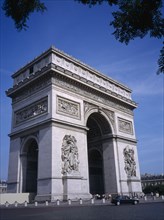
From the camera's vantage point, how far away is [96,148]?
3212cm

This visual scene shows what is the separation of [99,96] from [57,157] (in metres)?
11.3

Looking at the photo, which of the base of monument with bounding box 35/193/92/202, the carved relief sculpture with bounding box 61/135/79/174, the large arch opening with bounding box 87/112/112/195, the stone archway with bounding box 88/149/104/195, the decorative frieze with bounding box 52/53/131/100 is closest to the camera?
the base of monument with bounding box 35/193/92/202

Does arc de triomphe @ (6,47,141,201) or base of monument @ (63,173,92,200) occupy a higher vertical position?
arc de triomphe @ (6,47,141,201)

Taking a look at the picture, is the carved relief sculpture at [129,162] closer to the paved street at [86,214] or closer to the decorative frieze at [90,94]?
the decorative frieze at [90,94]

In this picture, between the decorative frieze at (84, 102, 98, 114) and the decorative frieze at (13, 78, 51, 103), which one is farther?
the decorative frieze at (84, 102, 98, 114)

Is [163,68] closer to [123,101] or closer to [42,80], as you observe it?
[42,80]

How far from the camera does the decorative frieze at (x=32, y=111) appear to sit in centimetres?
2455

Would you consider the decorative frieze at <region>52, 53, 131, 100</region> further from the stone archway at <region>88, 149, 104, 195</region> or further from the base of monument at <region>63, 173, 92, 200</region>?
the base of monument at <region>63, 173, 92, 200</region>

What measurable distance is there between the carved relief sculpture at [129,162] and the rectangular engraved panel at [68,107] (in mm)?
9714

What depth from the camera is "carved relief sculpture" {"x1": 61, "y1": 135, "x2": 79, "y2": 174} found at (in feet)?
74.5

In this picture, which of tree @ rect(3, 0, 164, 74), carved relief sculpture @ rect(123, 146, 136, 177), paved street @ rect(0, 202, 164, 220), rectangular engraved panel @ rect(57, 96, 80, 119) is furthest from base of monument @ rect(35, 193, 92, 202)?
tree @ rect(3, 0, 164, 74)

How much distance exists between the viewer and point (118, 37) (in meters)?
5.86

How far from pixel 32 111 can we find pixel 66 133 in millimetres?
4755

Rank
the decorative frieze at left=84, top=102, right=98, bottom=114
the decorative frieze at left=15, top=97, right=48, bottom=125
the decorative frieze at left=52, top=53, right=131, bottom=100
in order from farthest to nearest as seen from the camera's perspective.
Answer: the decorative frieze at left=84, top=102, right=98, bottom=114, the decorative frieze at left=52, top=53, right=131, bottom=100, the decorative frieze at left=15, top=97, right=48, bottom=125
